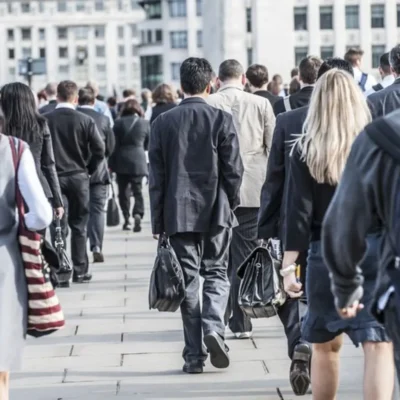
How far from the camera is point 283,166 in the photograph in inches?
277

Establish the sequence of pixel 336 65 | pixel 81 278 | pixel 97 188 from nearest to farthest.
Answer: pixel 336 65, pixel 81 278, pixel 97 188

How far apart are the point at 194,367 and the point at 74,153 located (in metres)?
4.69

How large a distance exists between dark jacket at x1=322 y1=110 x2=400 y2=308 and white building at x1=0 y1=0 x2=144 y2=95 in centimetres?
17740

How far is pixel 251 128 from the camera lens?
A: 950 cm

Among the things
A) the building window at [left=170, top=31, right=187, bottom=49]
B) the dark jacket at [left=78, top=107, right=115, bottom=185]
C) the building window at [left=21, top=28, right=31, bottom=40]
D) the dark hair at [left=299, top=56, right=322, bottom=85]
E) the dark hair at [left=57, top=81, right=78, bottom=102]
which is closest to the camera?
the dark hair at [left=299, top=56, right=322, bottom=85]

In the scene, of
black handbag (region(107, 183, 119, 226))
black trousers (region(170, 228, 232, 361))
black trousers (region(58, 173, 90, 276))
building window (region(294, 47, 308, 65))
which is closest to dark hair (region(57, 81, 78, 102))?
black trousers (region(58, 173, 90, 276))

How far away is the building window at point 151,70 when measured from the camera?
144 meters

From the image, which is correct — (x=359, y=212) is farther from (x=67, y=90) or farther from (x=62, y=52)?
(x=62, y=52)

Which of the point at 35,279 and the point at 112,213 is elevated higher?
the point at 35,279

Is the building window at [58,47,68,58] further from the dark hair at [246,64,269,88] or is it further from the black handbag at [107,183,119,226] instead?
the dark hair at [246,64,269,88]

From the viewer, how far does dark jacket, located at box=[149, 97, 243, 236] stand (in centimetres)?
836

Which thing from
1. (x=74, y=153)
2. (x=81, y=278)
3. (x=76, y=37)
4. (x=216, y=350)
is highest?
(x=76, y=37)

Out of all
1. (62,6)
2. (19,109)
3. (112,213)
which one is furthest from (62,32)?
(19,109)

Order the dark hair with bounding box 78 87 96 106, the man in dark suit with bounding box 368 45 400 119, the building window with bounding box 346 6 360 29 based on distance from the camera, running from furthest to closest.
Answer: the building window with bounding box 346 6 360 29, the dark hair with bounding box 78 87 96 106, the man in dark suit with bounding box 368 45 400 119
